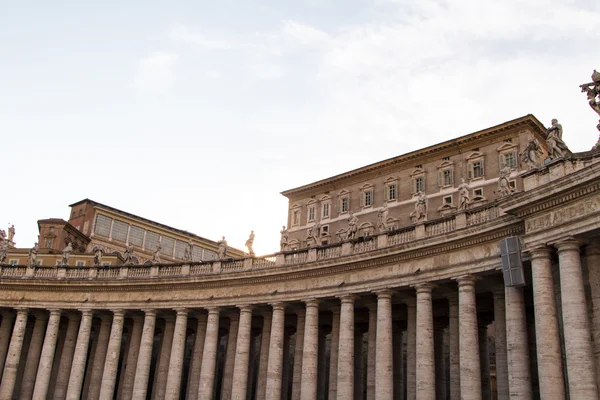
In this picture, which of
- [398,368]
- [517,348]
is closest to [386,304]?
[398,368]

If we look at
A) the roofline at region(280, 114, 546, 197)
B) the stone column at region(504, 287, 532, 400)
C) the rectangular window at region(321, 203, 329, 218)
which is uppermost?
the roofline at region(280, 114, 546, 197)

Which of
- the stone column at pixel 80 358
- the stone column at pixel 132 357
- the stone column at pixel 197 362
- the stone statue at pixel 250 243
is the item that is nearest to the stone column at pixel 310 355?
the stone statue at pixel 250 243

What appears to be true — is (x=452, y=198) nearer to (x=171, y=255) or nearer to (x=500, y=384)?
(x=500, y=384)

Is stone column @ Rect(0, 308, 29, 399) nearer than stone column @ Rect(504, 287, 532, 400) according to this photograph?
No

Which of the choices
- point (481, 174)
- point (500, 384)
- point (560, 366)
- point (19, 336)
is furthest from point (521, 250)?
point (19, 336)

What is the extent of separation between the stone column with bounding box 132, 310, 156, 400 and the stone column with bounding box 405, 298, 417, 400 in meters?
21.5

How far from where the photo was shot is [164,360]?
49.2 meters

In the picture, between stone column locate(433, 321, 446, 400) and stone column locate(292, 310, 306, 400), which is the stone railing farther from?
stone column locate(433, 321, 446, 400)

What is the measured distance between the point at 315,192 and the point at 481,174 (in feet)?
79.4

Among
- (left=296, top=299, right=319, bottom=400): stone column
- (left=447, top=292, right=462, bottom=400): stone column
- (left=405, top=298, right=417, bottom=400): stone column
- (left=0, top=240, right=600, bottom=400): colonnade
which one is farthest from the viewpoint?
(left=296, top=299, right=319, bottom=400): stone column

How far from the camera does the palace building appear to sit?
86.1 feet

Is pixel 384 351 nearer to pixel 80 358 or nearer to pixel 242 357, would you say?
pixel 242 357

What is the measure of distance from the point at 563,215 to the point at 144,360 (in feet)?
112

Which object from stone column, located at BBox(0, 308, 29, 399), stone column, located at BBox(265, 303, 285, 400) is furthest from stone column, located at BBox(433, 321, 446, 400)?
stone column, located at BBox(0, 308, 29, 399)
